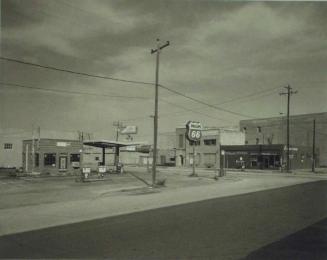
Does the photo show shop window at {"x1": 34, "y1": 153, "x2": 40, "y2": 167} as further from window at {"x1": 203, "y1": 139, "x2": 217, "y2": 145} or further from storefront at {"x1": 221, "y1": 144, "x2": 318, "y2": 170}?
window at {"x1": 203, "y1": 139, "x2": 217, "y2": 145}

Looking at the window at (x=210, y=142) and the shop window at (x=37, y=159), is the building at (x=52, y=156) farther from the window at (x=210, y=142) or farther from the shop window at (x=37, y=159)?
the window at (x=210, y=142)

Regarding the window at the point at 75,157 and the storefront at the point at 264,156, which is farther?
the storefront at the point at 264,156

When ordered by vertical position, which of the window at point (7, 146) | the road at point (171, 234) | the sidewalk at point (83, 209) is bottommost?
the sidewalk at point (83, 209)

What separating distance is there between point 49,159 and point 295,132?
2407 inches

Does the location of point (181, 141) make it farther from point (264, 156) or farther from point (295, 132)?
point (264, 156)

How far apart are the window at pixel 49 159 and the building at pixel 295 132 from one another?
4507 cm

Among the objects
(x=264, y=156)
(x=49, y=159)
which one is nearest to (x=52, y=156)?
(x=49, y=159)

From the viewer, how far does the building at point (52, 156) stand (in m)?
46.4

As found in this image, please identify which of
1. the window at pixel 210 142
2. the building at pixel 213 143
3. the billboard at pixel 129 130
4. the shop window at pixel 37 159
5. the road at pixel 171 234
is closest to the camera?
the road at pixel 171 234

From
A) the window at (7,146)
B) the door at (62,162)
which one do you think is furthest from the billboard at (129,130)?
the door at (62,162)

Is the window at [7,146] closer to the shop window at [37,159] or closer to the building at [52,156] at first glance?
the building at [52,156]

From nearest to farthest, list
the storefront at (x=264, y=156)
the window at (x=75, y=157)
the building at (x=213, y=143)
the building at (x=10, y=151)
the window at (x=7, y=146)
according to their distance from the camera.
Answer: the window at (x=75, y=157)
the building at (x=10, y=151)
the window at (x=7, y=146)
the storefront at (x=264, y=156)
the building at (x=213, y=143)

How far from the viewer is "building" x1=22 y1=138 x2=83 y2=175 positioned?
4638cm

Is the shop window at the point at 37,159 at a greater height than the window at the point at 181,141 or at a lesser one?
lesser
